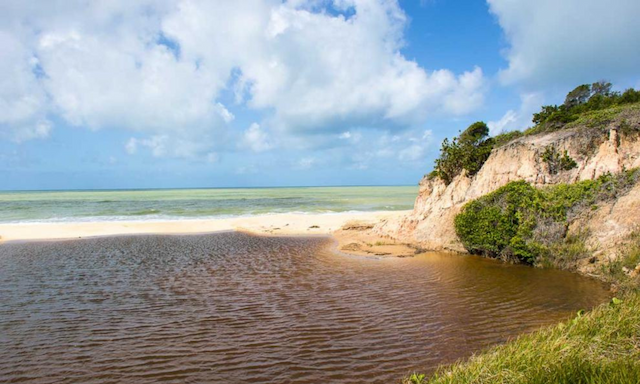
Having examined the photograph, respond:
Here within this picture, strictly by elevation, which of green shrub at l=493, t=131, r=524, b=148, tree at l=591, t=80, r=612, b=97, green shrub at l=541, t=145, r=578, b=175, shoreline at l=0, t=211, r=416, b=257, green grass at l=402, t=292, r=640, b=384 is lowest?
shoreline at l=0, t=211, r=416, b=257

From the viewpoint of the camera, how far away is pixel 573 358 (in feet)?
16.6

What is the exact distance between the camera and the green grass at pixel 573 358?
179 inches

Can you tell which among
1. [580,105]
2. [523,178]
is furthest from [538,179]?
[580,105]

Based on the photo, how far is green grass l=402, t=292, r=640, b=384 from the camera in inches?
179

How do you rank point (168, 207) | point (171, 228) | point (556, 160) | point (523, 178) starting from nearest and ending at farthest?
point (523, 178), point (556, 160), point (171, 228), point (168, 207)

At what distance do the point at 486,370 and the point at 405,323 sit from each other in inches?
154

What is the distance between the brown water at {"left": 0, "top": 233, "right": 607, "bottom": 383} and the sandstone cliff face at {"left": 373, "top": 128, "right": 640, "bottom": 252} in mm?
2647

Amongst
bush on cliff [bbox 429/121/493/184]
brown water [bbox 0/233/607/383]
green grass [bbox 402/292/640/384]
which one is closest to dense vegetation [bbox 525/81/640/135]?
bush on cliff [bbox 429/121/493/184]

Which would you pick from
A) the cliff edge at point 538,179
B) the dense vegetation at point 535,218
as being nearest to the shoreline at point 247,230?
the cliff edge at point 538,179

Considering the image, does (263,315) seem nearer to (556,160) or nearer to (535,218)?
(535,218)

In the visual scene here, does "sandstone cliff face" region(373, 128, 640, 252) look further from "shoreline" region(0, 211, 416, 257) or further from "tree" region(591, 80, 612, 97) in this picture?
"tree" region(591, 80, 612, 97)

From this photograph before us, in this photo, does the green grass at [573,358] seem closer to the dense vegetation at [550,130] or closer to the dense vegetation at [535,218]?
the dense vegetation at [535,218]

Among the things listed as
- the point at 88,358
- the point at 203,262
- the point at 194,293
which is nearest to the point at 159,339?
the point at 88,358

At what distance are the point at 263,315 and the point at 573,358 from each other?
7216 mm
